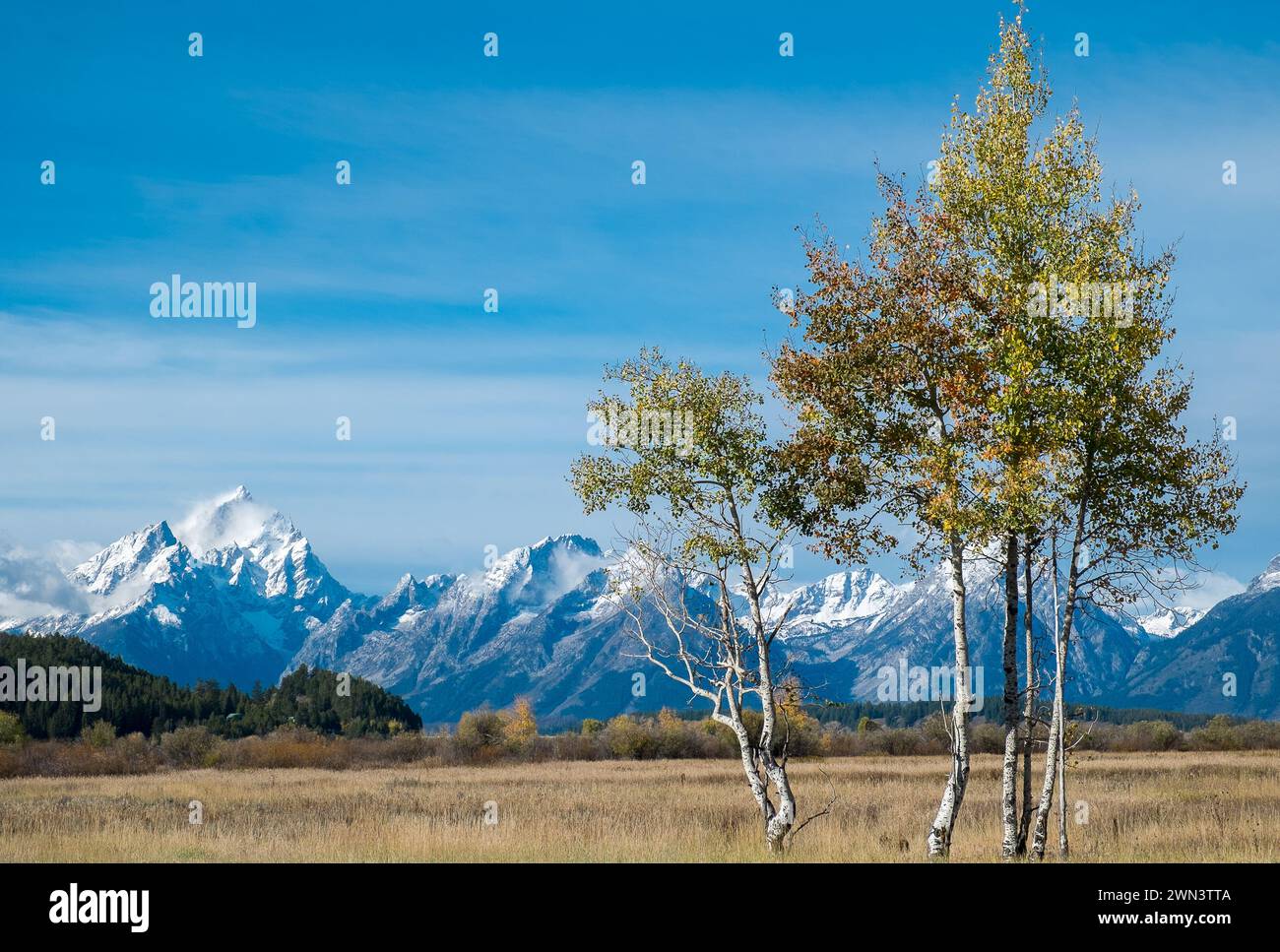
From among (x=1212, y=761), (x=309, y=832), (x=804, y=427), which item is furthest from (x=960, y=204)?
(x=1212, y=761)

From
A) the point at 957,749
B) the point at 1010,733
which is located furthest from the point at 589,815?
the point at 1010,733

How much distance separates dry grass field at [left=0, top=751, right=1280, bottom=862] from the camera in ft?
93.6

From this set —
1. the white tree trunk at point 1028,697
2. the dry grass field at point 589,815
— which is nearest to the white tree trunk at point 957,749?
the dry grass field at point 589,815

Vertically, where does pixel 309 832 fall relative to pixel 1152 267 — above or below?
below

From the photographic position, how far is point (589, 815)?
43.0 metres

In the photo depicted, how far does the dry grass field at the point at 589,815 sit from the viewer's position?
28531 millimetres

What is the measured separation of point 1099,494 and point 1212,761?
6199 centimetres

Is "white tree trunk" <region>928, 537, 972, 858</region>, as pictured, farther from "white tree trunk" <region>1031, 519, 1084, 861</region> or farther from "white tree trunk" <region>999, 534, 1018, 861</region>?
"white tree trunk" <region>1031, 519, 1084, 861</region>

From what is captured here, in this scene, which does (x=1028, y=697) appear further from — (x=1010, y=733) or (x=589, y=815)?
(x=589, y=815)

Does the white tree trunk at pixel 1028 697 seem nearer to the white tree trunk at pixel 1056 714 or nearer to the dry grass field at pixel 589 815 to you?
the white tree trunk at pixel 1056 714

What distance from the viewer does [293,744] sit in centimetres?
9650
